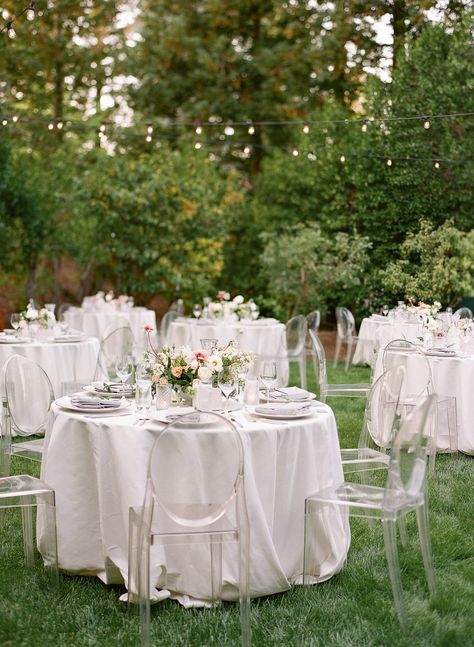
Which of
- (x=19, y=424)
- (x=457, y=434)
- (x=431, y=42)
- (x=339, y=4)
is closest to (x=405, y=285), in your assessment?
(x=431, y=42)

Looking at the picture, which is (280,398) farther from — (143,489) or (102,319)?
(102,319)

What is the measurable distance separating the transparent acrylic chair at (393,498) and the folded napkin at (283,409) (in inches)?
14.7

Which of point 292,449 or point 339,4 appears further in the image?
point 339,4

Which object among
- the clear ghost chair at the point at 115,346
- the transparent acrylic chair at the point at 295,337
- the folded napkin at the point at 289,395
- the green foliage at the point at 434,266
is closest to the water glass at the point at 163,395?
the folded napkin at the point at 289,395

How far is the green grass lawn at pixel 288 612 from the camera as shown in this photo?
11.2ft

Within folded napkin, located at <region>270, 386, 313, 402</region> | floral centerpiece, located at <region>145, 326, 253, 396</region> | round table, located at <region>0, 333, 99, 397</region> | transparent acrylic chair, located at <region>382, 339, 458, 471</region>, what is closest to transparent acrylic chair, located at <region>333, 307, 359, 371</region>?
transparent acrylic chair, located at <region>382, 339, 458, 471</region>

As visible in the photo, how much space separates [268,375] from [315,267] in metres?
8.56

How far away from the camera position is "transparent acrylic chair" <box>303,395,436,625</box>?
11.4 feet

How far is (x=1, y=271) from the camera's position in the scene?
44.7 ft

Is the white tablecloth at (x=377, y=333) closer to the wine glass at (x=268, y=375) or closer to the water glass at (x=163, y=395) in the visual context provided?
the wine glass at (x=268, y=375)

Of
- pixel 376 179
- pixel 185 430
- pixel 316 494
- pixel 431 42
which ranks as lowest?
pixel 316 494

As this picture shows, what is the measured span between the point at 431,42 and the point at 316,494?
31.4 feet

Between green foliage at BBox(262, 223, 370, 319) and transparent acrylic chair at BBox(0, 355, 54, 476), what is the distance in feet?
25.0

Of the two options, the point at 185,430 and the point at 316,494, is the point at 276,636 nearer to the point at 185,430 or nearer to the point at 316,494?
the point at 316,494
